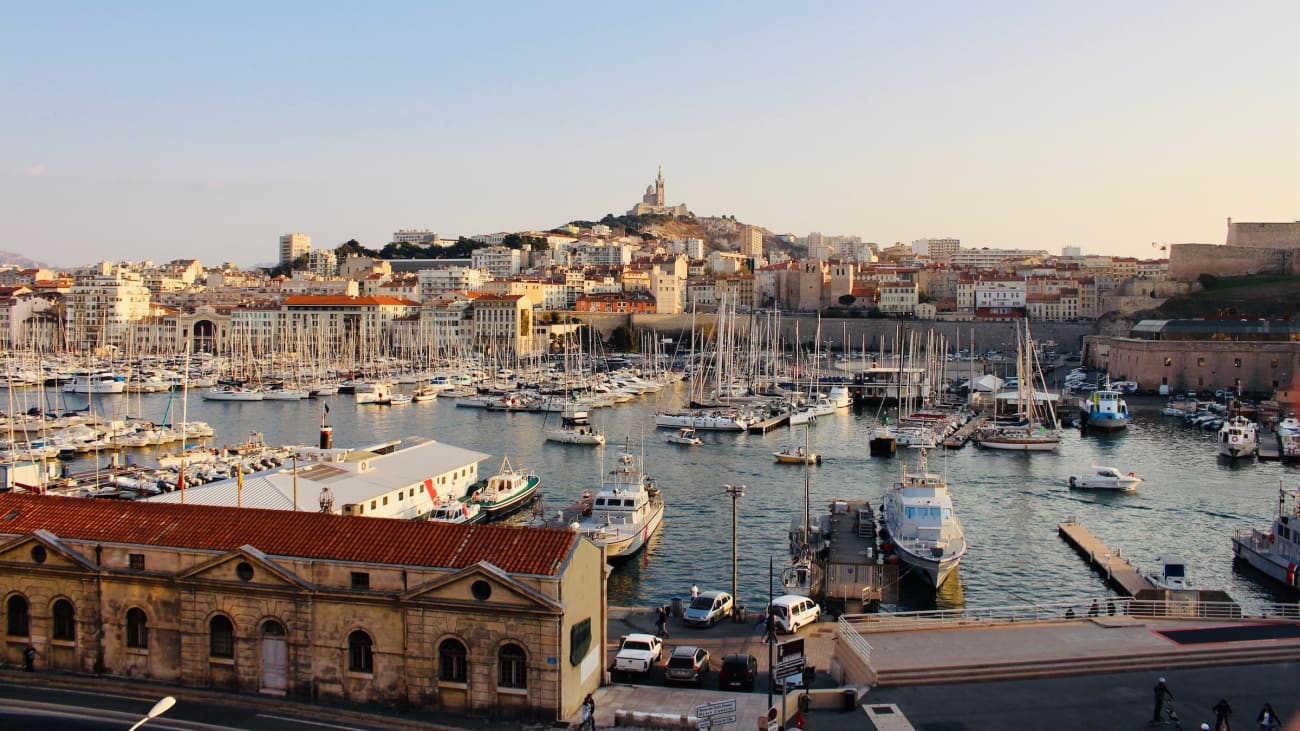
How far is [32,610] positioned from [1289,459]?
30049mm

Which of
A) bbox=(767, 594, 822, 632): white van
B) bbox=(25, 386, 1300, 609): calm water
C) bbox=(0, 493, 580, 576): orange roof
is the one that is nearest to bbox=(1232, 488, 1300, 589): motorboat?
bbox=(25, 386, 1300, 609): calm water

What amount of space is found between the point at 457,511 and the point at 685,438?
1443cm

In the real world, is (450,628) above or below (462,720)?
above

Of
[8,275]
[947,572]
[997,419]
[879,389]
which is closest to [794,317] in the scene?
[879,389]

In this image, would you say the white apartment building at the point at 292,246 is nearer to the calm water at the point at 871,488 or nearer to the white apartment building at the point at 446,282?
the white apartment building at the point at 446,282

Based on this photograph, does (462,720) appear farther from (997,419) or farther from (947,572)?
(997,419)

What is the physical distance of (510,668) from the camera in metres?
9.10

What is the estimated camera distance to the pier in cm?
1617

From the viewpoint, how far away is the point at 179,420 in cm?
3903

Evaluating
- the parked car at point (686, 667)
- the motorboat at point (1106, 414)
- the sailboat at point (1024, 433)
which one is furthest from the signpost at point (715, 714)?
the motorboat at point (1106, 414)

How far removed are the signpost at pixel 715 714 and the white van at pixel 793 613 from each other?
11.4 feet

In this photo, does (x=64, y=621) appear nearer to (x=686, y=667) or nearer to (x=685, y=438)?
(x=686, y=667)

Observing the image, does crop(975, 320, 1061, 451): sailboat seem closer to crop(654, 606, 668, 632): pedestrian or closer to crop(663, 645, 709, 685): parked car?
crop(654, 606, 668, 632): pedestrian

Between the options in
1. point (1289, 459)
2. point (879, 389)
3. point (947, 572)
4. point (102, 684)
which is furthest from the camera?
point (879, 389)
